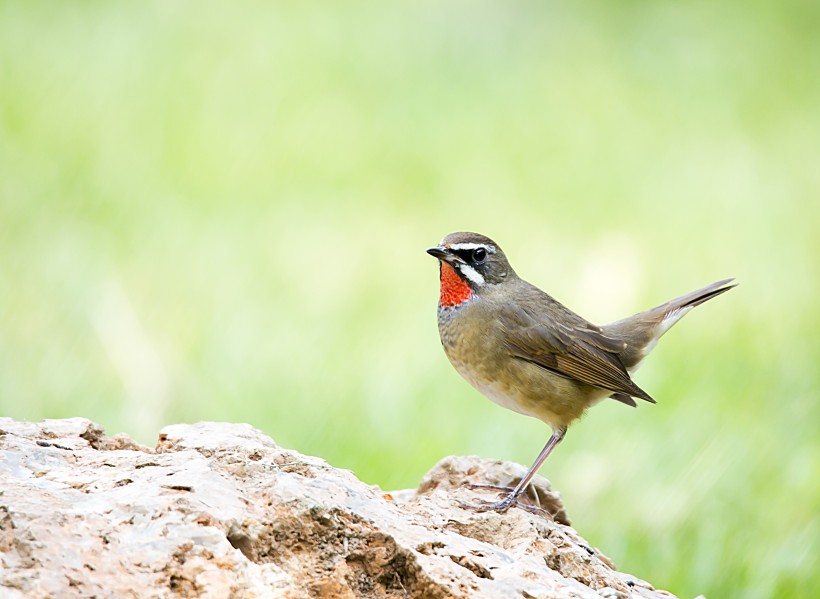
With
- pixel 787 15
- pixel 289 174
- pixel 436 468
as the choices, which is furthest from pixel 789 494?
pixel 787 15

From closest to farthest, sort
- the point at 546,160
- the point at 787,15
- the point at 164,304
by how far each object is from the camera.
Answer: the point at 164,304 → the point at 546,160 → the point at 787,15

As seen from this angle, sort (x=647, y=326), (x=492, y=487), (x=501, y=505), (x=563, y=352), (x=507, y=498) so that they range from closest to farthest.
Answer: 1. (x=501, y=505)
2. (x=507, y=498)
3. (x=492, y=487)
4. (x=563, y=352)
5. (x=647, y=326)

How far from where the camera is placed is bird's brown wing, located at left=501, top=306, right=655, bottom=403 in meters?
4.97

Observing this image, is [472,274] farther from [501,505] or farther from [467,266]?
[501,505]

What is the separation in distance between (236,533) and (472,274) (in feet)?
8.18

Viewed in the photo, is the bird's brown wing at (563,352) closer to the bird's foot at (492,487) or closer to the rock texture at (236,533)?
the bird's foot at (492,487)

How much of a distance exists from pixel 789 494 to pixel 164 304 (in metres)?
3.95

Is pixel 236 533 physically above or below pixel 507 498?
below

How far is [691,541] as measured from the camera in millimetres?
5836

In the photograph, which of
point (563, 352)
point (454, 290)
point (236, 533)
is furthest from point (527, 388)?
point (236, 533)

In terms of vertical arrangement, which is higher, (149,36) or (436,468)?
(149,36)

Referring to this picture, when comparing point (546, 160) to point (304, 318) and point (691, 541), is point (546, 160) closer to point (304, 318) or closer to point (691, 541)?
point (304, 318)

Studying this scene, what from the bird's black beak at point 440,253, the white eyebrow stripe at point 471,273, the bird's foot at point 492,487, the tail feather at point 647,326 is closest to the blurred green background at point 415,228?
the tail feather at point 647,326

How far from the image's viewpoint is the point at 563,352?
16.6 feet
